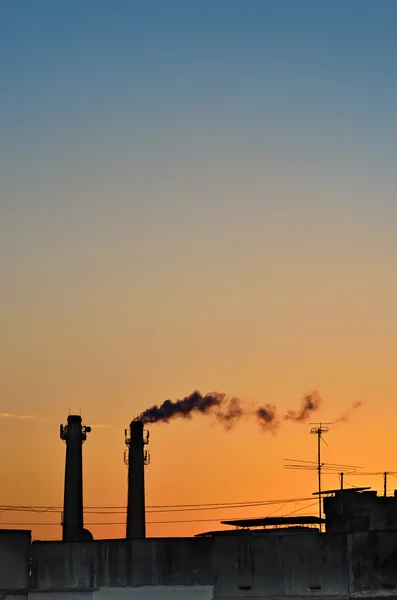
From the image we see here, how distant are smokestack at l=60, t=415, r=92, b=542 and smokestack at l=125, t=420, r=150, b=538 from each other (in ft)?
10.9

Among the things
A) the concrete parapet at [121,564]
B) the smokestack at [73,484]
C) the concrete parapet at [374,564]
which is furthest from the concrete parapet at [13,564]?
the smokestack at [73,484]

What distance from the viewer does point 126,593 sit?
181 ft

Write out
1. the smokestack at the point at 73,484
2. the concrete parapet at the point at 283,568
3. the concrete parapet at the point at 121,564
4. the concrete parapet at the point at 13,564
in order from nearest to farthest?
the concrete parapet at the point at 283,568 < the concrete parapet at the point at 13,564 < the concrete parapet at the point at 121,564 < the smokestack at the point at 73,484

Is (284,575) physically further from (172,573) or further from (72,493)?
(72,493)

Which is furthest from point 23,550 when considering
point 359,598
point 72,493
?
point 72,493

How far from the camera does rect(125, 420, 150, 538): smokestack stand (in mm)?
76312

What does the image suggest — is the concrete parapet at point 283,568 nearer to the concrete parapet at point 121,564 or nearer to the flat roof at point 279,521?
the concrete parapet at point 121,564

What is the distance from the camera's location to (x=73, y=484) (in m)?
74.6

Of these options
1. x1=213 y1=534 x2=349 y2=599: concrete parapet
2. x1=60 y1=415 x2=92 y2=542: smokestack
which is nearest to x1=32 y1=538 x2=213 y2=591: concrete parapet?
x1=213 y1=534 x2=349 y2=599: concrete parapet

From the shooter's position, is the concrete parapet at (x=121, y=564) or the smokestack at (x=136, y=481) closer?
the concrete parapet at (x=121, y=564)

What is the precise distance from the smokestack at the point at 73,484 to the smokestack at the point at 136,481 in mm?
3334

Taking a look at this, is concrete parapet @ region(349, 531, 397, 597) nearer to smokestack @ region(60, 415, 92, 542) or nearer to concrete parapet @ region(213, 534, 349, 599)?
concrete parapet @ region(213, 534, 349, 599)

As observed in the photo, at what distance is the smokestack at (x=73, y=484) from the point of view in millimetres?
73188

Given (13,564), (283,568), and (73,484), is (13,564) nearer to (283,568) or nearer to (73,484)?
(283,568)
